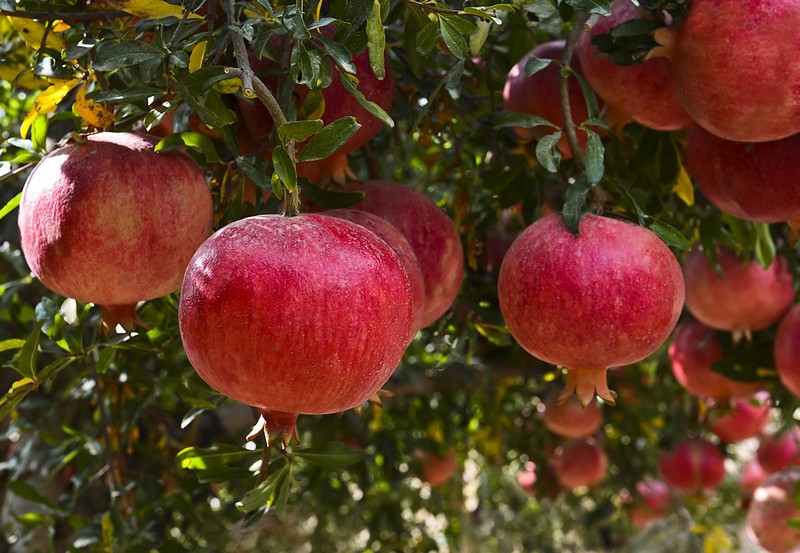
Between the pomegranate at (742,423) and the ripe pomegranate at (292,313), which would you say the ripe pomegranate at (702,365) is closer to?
the pomegranate at (742,423)

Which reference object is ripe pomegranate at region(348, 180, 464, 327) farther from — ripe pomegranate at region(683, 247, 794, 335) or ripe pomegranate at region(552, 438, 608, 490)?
ripe pomegranate at region(552, 438, 608, 490)

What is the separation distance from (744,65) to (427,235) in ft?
1.33

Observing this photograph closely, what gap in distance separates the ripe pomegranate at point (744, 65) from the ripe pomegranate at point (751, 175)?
12cm

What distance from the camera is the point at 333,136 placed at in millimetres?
790

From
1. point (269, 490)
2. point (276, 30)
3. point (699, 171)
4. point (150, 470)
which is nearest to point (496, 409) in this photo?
point (150, 470)

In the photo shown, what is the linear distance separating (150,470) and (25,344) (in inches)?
38.8

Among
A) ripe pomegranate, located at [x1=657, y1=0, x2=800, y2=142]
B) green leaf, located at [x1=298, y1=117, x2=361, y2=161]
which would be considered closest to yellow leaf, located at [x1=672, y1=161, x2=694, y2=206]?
ripe pomegranate, located at [x1=657, y1=0, x2=800, y2=142]

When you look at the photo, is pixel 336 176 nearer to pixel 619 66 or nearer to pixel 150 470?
pixel 619 66

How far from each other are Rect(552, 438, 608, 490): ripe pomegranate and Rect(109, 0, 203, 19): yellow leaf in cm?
255

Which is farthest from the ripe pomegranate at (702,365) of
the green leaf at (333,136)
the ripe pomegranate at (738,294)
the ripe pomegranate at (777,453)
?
the green leaf at (333,136)

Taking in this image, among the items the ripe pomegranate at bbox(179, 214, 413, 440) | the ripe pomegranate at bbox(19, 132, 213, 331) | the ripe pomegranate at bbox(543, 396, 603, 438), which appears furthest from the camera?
the ripe pomegranate at bbox(543, 396, 603, 438)

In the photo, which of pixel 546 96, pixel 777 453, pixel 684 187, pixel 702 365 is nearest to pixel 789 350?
pixel 702 365

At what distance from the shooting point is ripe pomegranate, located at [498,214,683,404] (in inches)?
Result: 34.0

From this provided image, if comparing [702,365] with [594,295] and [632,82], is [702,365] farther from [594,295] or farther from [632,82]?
[594,295]
